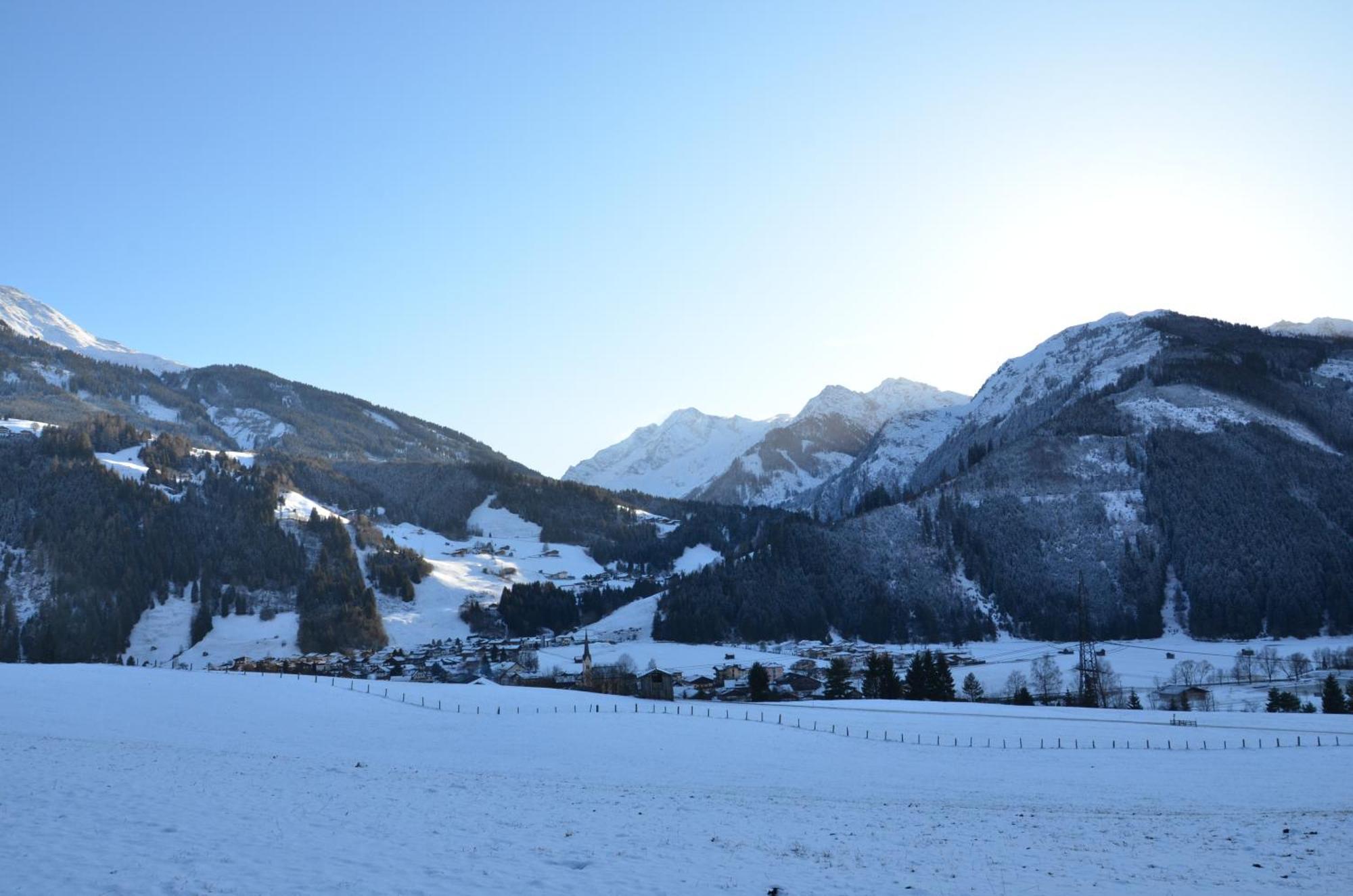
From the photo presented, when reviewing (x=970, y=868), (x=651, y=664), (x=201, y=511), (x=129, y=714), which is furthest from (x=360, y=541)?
(x=970, y=868)

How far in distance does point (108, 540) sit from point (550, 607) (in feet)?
253

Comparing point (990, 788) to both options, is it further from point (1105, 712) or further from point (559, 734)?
point (1105, 712)

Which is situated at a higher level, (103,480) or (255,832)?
(103,480)

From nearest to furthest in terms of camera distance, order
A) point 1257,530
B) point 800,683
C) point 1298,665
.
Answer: point 800,683, point 1298,665, point 1257,530

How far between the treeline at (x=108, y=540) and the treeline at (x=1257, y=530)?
16029cm

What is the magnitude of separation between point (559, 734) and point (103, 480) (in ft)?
513

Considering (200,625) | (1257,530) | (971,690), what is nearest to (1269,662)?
(971,690)

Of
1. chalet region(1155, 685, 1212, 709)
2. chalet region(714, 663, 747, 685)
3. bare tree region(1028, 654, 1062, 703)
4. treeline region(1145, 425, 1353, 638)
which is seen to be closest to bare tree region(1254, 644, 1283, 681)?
chalet region(1155, 685, 1212, 709)

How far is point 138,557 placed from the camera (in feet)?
524

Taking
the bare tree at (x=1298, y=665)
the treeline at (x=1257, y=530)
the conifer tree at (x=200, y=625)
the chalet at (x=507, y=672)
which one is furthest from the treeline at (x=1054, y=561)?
the conifer tree at (x=200, y=625)

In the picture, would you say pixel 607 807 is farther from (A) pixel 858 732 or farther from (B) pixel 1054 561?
(B) pixel 1054 561

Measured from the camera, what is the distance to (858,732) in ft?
196

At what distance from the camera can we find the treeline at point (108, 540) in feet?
465

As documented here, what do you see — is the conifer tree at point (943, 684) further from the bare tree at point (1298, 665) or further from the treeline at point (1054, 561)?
the treeline at point (1054, 561)
